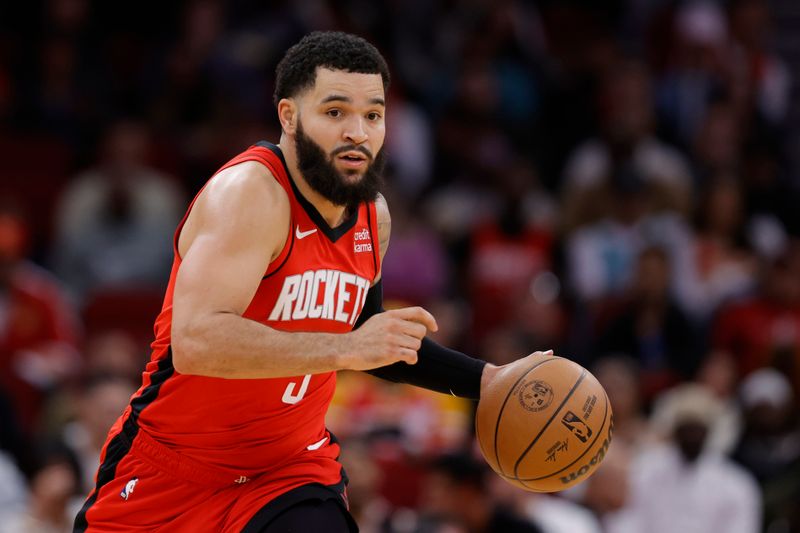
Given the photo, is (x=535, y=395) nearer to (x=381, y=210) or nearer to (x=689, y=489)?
(x=381, y=210)

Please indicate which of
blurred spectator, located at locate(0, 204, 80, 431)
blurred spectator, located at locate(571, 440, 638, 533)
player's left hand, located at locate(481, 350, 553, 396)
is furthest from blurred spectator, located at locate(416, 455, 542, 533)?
blurred spectator, located at locate(0, 204, 80, 431)

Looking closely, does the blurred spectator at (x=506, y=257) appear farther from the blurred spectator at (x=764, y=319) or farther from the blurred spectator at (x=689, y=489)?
the blurred spectator at (x=689, y=489)


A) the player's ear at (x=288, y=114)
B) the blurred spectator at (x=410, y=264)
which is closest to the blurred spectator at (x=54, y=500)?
the player's ear at (x=288, y=114)

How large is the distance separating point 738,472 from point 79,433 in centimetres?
469

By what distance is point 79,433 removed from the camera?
8.96 meters

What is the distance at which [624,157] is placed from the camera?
41.3ft

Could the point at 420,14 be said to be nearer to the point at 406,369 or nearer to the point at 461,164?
the point at 461,164

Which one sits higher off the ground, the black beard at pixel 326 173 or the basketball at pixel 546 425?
the black beard at pixel 326 173

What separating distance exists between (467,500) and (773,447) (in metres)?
3.03

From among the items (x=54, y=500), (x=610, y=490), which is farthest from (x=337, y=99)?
(x=610, y=490)

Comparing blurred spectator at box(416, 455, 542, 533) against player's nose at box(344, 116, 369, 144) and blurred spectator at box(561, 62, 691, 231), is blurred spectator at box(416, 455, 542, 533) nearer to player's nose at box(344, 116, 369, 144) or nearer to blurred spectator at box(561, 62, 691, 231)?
player's nose at box(344, 116, 369, 144)

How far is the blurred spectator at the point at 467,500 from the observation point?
8016mm

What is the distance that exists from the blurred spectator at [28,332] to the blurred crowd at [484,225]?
0.07ft

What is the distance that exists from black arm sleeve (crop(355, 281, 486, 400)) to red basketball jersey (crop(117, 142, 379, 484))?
0.36 m
